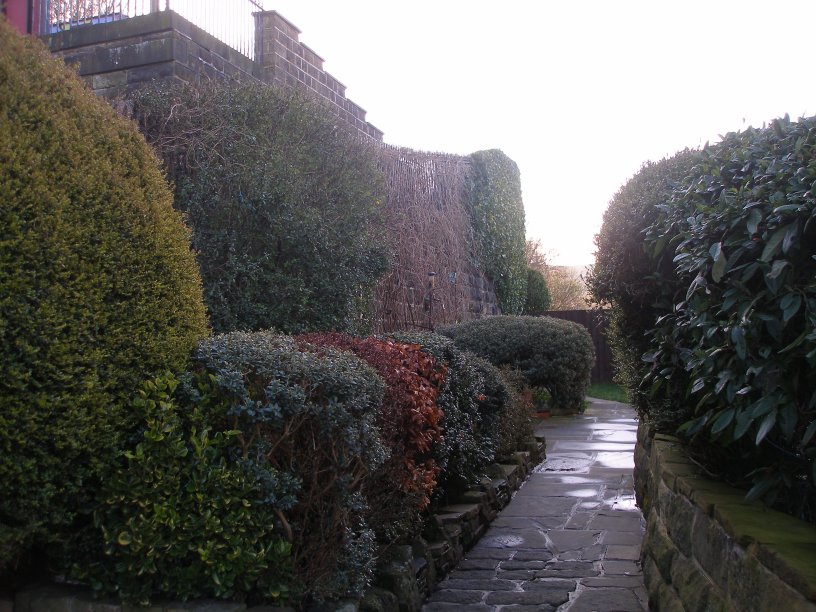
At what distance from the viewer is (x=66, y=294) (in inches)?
116

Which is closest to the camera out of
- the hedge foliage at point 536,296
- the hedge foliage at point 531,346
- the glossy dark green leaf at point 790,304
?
the glossy dark green leaf at point 790,304

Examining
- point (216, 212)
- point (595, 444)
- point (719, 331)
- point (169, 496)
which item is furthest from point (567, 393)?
point (169, 496)

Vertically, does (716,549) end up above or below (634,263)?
below

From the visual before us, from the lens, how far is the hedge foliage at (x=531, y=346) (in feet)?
40.9

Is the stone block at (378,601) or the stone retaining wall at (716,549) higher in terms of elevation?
the stone retaining wall at (716,549)

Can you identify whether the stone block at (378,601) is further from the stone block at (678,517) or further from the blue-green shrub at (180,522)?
the stone block at (678,517)

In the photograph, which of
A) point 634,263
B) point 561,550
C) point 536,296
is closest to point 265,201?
point 634,263

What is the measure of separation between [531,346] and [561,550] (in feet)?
23.4

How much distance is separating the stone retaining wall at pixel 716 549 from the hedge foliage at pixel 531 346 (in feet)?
24.1

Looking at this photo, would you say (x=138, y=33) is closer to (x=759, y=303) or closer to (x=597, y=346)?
(x=759, y=303)

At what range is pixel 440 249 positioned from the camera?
13484 millimetres

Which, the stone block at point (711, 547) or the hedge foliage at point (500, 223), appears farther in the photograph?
the hedge foliage at point (500, 223)

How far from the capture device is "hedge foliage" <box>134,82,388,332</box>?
6.30 meters

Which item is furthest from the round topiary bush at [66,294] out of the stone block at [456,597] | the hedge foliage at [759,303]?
the hedge foliage at [759,303]
